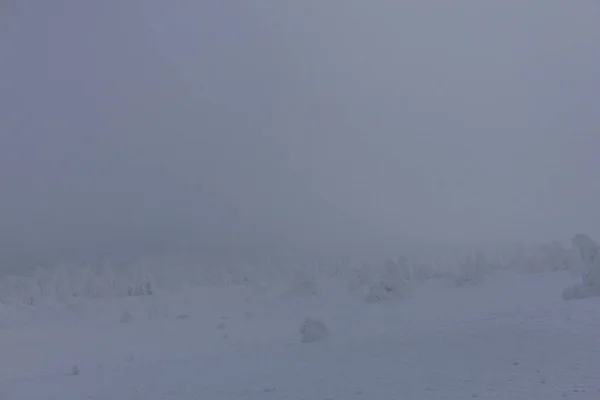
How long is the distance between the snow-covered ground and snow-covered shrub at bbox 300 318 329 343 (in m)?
0.25

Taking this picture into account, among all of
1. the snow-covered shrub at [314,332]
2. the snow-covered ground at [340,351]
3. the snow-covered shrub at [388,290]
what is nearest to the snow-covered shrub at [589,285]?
the snow-covered ground at [340,351]

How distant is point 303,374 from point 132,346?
1116 centimetres

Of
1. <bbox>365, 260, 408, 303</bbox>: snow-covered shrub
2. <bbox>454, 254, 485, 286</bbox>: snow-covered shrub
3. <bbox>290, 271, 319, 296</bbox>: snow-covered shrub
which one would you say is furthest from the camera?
<bbox>290, 271, 319, 296</bbox>: snow-covered shrub

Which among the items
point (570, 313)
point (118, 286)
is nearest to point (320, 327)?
point (570, 313)

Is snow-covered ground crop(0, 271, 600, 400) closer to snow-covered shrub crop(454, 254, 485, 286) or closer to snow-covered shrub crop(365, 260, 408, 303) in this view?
snow-covered shrub crop(365, 260, 408, 303)

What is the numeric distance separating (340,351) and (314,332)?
7.80 feet

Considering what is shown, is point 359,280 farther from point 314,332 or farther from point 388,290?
point 314,332

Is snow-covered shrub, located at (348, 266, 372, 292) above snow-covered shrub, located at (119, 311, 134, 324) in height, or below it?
above

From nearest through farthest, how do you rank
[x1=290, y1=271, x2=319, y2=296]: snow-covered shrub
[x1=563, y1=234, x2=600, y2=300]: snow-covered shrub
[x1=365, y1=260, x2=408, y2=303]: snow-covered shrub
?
[x1=563, y1=234, x2=600, y2=300]: snow-covered shrub → [x1=365, y1=260, x2=408, y2=303]: snow-covered shrub → [x1=290, y1=271, x2=319, y2=296]: snow-covered shrub

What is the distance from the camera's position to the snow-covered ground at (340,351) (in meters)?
17.1

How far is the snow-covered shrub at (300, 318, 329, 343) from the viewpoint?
952 inches

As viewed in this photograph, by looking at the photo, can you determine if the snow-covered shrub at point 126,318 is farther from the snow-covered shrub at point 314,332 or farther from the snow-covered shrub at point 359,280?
the snow-covered shrub at point 314,332

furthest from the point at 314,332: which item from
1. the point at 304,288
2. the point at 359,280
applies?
the point at 359,280

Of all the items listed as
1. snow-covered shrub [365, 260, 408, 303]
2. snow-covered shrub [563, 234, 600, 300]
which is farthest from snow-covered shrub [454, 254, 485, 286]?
snow-covered shrub [563, 234, 600, 300]
